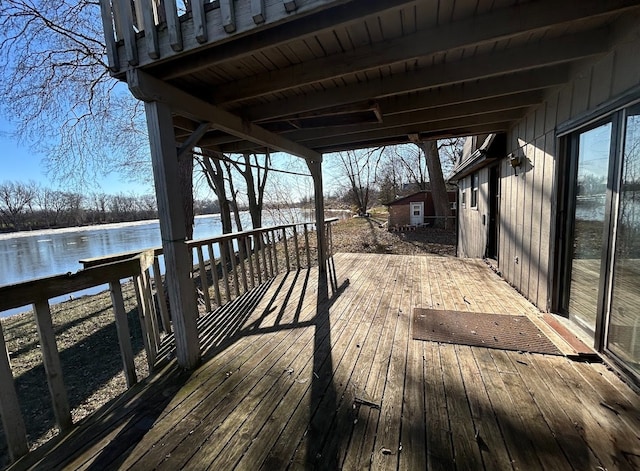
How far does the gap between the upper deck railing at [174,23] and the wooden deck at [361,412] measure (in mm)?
2401

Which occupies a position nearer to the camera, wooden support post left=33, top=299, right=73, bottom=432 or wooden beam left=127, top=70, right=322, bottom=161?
wooden support post left=33, top=299, right=73, bottom=432

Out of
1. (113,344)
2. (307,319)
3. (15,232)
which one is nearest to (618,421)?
(307,319)

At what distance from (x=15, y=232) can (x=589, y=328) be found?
41.2 meters

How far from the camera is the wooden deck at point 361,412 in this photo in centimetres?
142

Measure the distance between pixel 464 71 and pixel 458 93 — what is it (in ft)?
1.96

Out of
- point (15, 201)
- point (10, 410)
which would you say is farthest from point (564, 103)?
point (15, 201)

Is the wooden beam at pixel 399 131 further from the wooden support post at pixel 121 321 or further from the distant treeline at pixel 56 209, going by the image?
the distant treeline at pixel 56 209

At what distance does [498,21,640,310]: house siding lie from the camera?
6.38 ft

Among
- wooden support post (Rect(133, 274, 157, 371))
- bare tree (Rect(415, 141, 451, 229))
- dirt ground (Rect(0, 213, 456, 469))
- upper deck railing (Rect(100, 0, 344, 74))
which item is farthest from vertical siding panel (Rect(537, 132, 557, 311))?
bare tree (Rect(415, 141, 451, 229))

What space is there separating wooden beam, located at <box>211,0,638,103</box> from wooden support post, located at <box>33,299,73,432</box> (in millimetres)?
2196

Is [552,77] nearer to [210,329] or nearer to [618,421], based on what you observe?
[618,421]

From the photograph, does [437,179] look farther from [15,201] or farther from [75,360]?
[15,201]

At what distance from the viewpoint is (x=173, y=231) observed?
225 centimetres

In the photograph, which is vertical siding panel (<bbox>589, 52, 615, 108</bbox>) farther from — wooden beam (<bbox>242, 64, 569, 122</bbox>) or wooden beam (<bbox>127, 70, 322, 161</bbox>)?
wooden beam (<bbox>127, 70, 322, 161</bbox>)
